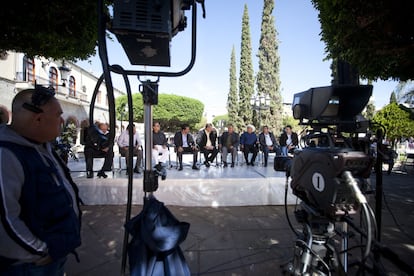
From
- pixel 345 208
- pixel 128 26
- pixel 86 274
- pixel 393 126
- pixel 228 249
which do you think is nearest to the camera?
pixel 128 26

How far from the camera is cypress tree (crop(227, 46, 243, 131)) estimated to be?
27255mm

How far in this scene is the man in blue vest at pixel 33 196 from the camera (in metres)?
1.05

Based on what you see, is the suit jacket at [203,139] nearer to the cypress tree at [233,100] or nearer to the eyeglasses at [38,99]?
the eyeglasses at [38,99]

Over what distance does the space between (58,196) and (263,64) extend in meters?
22.5

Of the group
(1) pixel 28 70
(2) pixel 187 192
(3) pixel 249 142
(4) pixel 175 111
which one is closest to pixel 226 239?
(2) pixel 187 192

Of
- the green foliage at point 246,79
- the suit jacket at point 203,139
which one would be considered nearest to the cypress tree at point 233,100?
the green foliage at point 246,79

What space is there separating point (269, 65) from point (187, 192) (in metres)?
19.9

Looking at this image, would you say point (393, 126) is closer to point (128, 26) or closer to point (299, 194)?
point (299, 194)

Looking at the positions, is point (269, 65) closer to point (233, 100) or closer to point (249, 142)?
point (233, 100)

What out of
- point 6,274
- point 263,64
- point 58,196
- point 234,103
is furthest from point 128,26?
point 234,103

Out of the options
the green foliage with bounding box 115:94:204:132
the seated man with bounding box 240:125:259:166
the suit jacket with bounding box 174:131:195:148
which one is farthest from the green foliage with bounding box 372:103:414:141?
the green foliage with bounding box 115:94:204:132

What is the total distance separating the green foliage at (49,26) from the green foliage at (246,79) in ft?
72.4

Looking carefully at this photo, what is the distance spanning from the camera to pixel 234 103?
96.2 ft

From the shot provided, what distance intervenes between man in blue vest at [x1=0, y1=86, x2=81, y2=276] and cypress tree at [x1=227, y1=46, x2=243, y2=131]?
24.3m
